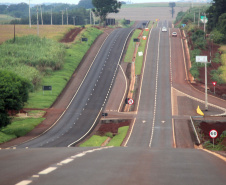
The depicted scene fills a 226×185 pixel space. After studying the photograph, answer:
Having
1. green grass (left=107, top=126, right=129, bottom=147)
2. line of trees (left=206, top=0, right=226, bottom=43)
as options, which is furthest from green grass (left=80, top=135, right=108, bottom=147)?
line of trees (left=206, top=0, right=226, bottom=43)

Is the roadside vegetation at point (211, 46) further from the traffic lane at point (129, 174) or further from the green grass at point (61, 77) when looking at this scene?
the traffic lane at point (129, 174)

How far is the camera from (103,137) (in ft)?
239

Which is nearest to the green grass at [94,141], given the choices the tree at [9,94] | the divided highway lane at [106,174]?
the tree at [9,94]

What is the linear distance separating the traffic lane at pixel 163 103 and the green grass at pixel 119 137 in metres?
4.57

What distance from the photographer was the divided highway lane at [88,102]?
72.8 metres

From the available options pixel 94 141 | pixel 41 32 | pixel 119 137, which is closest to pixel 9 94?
pixel 94 141

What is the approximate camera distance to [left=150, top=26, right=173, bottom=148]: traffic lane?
6724 cm

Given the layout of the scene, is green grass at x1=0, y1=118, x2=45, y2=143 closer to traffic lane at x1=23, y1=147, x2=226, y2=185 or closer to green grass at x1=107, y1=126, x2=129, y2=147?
green grass at x1=107, y1=126, x2=129, y2=147

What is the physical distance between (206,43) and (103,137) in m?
84.1

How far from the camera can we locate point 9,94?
74750 mm

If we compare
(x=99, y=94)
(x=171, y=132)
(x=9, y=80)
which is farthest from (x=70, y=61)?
(x=171, y=132)

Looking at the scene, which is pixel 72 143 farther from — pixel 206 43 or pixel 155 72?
pixel 206 43

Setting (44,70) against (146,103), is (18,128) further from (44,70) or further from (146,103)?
(44,70)

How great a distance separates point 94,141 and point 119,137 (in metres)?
4.09
